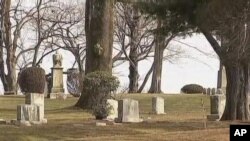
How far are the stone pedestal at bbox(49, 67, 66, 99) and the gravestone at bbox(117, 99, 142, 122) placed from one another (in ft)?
50.8

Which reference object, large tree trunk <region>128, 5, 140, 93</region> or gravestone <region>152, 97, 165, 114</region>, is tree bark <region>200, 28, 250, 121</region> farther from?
large tree trunk <region>128, 5, 140, 93</region>

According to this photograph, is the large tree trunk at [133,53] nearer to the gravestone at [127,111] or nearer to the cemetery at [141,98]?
the cemetery at [141,98]

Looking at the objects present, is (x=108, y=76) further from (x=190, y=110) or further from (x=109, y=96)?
(x=190, y=110)

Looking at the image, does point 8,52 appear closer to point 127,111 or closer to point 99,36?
point 99,36

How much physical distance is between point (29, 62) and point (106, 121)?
37.1 meters

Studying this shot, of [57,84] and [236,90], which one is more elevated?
[57,84]

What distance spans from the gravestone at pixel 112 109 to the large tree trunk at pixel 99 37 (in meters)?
5.30

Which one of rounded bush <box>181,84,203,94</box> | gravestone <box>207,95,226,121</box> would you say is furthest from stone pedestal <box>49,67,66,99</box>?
gravestone <box>207,95,226,121</box>

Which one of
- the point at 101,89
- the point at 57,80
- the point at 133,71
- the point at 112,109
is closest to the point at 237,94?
the point at 112,109

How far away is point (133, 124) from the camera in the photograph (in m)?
19.7

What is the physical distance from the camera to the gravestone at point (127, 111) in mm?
20688

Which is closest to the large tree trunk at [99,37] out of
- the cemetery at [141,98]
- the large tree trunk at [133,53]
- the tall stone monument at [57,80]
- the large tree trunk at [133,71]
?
the cemetery at [141,98]

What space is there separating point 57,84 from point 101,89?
17145 mm

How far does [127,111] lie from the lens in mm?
20844
